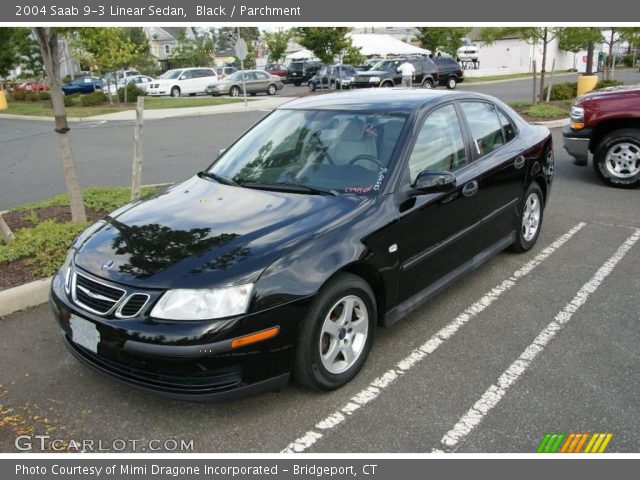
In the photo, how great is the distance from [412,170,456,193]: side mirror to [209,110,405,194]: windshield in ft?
0.75

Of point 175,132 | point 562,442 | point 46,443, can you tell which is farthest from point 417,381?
point 175,132

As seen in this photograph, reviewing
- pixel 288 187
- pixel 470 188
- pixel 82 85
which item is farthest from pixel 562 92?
pixel 82 85

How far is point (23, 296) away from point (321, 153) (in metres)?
2.63

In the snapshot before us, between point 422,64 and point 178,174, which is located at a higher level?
point 422,64

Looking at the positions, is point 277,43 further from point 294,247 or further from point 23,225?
point 294,247

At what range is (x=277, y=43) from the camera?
5228cm

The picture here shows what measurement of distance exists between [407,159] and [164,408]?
84.4 inches

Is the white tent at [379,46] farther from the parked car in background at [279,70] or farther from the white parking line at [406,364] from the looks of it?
the white parking line at [406,364]

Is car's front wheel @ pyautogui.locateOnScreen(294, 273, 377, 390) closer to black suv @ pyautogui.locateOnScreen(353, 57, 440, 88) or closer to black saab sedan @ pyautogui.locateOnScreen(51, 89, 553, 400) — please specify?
black saab sedan @ pyautogui.locateOnScreen(51, 89, 553, 400)

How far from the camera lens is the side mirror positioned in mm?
3537

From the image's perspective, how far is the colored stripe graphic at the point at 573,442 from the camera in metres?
2.76

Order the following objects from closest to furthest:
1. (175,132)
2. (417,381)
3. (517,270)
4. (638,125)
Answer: (417,381), (517,270), (638,125), (175,132)

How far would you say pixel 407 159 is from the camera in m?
3.66

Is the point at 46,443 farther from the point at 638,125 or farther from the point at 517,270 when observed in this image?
the point at 638,125
